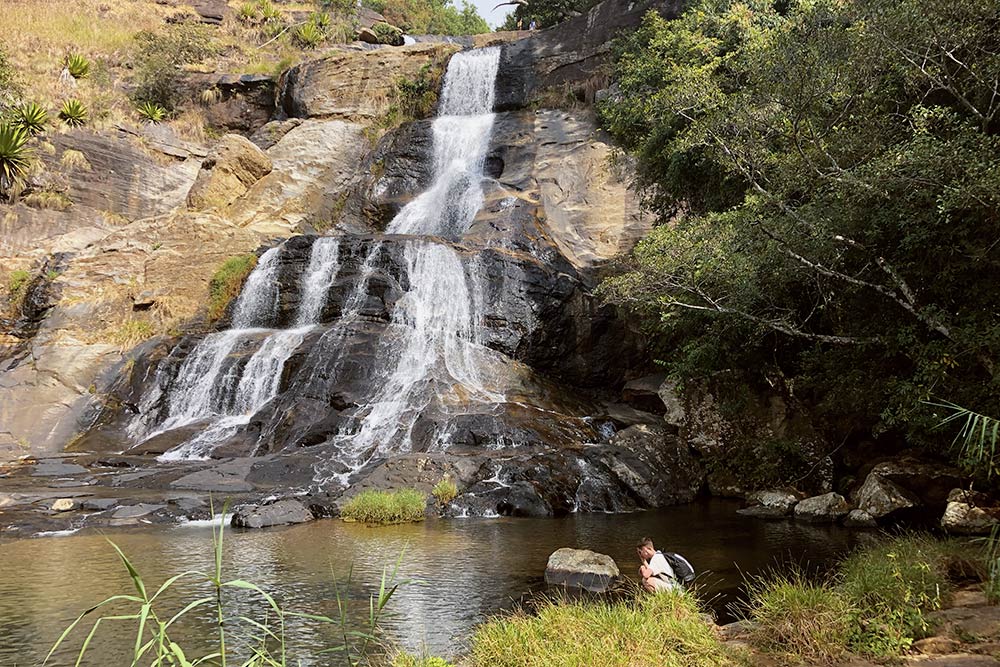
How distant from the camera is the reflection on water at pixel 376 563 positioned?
6.64 meters

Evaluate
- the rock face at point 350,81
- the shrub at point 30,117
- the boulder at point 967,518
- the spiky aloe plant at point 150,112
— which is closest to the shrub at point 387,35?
the rock face at point 350,81

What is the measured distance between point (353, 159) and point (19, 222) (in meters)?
13.9

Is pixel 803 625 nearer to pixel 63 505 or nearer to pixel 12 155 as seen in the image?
pixel 63 505

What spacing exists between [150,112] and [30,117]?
6.35 m

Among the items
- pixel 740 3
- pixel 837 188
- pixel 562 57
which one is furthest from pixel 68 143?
pixel 837 188

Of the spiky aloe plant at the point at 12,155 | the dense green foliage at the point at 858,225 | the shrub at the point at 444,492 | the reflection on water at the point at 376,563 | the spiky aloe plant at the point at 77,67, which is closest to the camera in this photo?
the reflection on water at the point at 376,563

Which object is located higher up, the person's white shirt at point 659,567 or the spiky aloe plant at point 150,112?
the spiky aloe plant at point 150,112

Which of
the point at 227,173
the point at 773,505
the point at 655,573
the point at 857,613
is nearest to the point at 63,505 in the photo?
the point at 655,573

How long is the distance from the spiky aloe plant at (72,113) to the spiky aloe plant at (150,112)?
354 centimetres

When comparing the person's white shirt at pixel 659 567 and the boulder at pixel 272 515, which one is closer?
the person's white shirt at pixel 659 567

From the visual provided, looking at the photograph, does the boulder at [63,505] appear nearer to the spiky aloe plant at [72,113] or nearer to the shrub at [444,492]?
the shrub at [444,492]

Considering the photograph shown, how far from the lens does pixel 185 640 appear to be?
20.9 feet

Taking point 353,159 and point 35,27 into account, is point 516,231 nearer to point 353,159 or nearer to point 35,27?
point 353,159

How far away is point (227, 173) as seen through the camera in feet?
94.8
